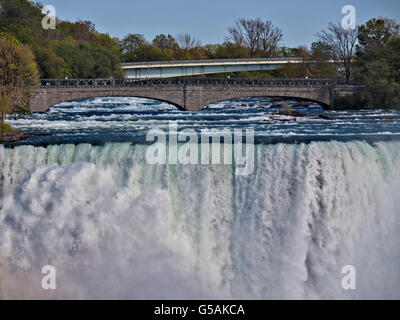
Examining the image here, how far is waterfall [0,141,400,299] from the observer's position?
17281 millimetres

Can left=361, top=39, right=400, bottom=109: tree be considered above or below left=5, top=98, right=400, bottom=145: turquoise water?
above

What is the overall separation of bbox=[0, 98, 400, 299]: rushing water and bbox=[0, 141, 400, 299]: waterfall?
0.04 meters

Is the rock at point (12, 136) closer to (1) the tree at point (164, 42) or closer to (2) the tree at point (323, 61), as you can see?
(2) the tree at point (323, 61)

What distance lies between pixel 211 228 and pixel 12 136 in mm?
12073

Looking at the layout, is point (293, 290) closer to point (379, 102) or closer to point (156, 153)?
point (156, 153)

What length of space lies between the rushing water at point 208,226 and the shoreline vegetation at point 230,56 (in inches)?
364

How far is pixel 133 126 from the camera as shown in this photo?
99.2 ft

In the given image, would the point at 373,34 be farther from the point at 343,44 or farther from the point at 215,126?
the point at 215,126

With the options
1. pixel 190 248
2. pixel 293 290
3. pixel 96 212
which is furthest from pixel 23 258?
pixel 293 290

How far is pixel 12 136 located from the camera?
2472 centimetres

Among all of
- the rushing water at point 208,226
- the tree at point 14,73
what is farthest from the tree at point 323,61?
the rushing water at point 208,226

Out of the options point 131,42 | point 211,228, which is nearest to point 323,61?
point 211,228

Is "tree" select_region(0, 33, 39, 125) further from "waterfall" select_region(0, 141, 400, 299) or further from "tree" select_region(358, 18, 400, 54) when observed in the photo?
"tree" select_region(358, 18, 400, 54)

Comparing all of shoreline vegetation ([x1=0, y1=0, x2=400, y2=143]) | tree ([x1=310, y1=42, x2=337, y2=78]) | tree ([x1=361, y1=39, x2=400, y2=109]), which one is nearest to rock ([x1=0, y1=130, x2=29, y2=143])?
shoreline vegetation ([x1=0, y1=0, x2=400, y2=143])
